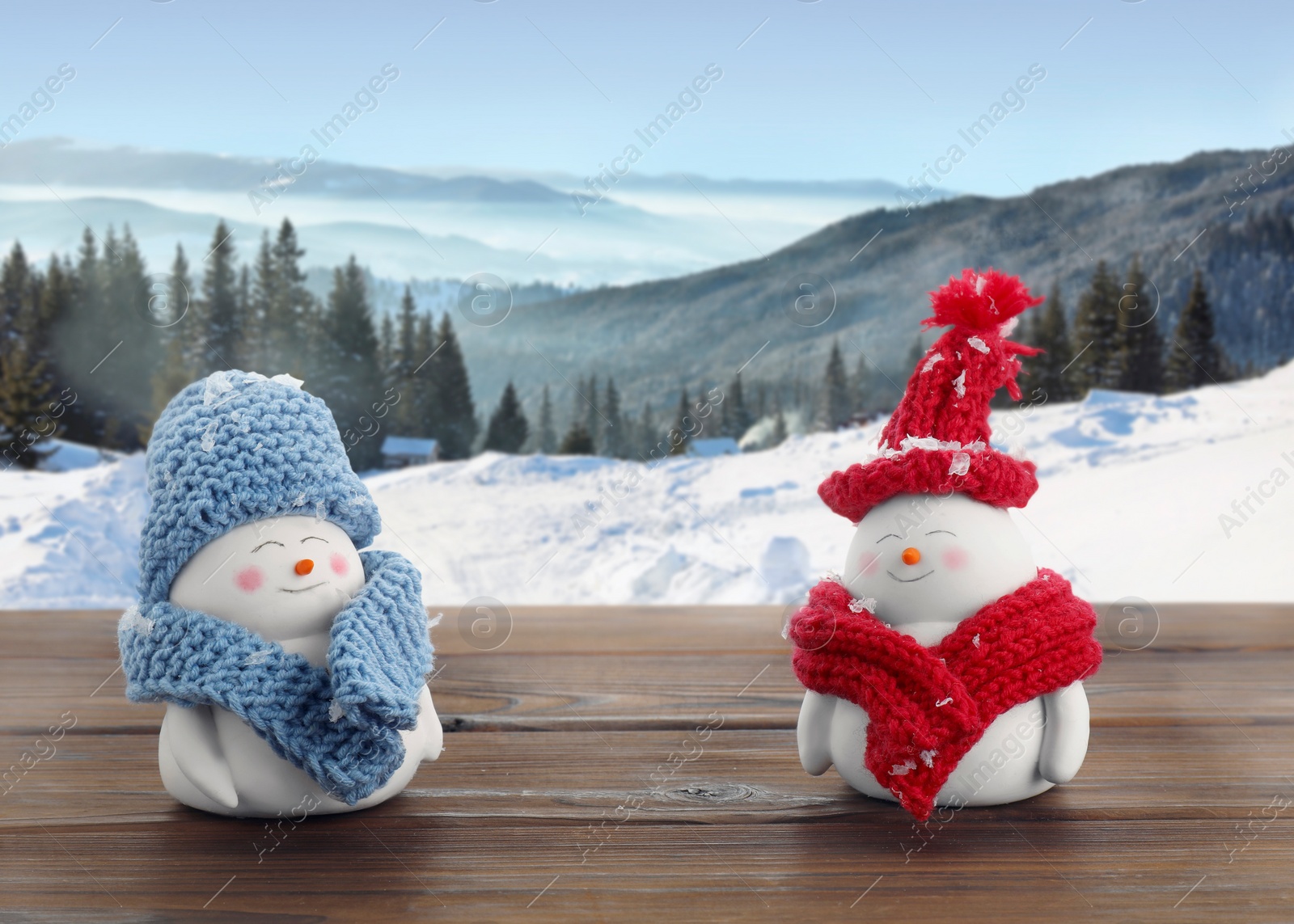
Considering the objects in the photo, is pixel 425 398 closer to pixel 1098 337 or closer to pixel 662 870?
pixel 1098 337

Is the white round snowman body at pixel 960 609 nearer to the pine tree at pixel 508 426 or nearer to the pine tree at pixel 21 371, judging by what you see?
the pine tree at pixel 508 426

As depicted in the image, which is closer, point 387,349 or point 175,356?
point 175,356

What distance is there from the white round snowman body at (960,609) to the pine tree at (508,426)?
1.76 metres

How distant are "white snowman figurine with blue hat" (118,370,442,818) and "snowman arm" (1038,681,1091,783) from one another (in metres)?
0.54

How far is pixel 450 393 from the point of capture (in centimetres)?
260

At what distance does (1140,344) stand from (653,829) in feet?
6.78

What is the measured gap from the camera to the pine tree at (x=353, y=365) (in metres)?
2.52

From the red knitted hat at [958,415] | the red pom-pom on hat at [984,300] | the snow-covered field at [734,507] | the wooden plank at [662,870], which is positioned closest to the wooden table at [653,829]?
the wooden plank at [662,870]

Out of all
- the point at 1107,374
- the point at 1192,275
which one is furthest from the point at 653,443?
the point at 1192,275

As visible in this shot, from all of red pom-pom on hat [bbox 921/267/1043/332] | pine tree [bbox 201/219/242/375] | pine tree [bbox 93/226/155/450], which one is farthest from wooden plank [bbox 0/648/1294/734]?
pine tree [bbox 201/219/242/375]

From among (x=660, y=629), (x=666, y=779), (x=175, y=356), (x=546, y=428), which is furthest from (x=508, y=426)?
(x=666, y=779)

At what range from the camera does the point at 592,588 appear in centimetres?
252

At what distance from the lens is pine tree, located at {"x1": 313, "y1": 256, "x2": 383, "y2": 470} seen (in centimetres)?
Answer: 252

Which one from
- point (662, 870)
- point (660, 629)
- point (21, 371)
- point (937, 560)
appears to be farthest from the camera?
point (21, 371)
